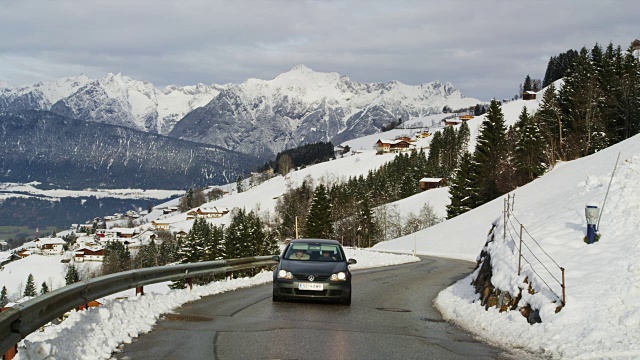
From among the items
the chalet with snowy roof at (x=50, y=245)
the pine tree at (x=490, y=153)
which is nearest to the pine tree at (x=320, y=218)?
the pine tree at (x=490, y=153)

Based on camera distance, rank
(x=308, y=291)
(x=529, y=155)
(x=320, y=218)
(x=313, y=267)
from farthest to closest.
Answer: (x=320, y=218)
(x=529, y=155)
(x=313, y=267)
(x=308, y=291)

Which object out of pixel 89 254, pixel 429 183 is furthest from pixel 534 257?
pixel 89 254

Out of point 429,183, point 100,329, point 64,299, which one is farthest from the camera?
point 429,183

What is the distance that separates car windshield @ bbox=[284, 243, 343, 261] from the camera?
52.5 ft

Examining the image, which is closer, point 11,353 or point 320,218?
point 11,353

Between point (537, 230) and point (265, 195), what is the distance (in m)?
186

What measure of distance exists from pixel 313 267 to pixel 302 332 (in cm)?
447

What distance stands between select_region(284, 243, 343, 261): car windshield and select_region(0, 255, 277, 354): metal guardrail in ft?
9.69

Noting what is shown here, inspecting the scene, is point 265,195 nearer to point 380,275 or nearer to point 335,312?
point 380,275

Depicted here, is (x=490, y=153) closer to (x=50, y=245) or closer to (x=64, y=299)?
(x=64, y=299)

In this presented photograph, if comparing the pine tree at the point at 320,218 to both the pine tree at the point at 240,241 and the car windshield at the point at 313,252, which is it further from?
the car windshield at the point at 313,252

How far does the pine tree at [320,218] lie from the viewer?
78.1m

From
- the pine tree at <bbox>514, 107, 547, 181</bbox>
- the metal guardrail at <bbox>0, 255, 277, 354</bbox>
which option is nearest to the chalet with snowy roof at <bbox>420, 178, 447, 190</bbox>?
the pine tree at <bbox>514, 107, 547, 181</bbox>

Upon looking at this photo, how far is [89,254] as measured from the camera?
155250mm
